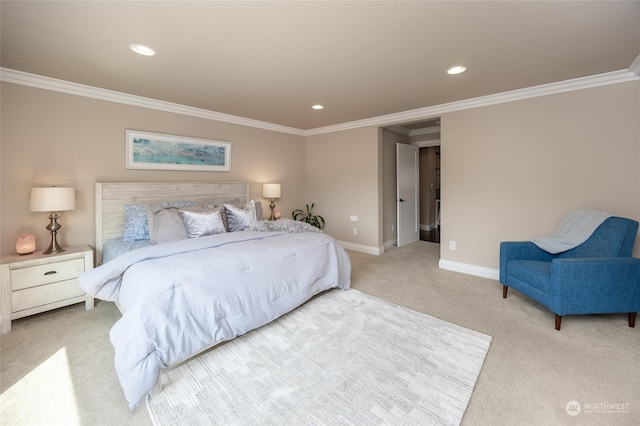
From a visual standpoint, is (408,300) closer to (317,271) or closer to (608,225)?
(317,271)

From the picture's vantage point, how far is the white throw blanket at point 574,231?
267 cm

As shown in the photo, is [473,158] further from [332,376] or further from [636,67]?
[332,376]

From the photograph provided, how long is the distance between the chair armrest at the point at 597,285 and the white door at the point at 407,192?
3086 mm

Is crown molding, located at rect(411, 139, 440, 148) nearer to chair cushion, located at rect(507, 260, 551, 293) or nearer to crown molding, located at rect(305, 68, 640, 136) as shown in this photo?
crown molding, located at rect(305, 68, 640, 136)

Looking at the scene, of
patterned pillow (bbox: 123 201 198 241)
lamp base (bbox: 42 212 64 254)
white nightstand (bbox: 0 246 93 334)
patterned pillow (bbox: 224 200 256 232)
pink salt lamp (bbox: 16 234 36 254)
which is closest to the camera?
white nightstand (bbox: 0 246 93 334)

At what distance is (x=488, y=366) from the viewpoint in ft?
6.07

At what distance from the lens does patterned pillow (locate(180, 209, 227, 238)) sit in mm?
3055

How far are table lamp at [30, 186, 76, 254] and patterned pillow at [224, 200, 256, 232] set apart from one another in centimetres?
153

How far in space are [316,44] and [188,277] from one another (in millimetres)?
1991

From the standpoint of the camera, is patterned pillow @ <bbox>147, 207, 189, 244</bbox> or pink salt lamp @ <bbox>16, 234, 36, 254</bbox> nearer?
pink salt lamp @ <bbox>16, 234, 36, 254</bbox>

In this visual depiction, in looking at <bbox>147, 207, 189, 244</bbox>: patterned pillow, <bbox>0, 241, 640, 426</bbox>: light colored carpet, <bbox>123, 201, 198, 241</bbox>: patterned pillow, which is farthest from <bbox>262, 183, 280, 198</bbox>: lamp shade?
<bbox>0, 241, 640, 426</bbox>: light colored carpet

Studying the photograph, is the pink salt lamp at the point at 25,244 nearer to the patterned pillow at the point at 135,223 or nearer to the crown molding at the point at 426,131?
the patterned pillow at the point at 135,223

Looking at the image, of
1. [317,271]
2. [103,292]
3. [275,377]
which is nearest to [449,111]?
[317,271]

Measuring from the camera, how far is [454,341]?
7.01ft
